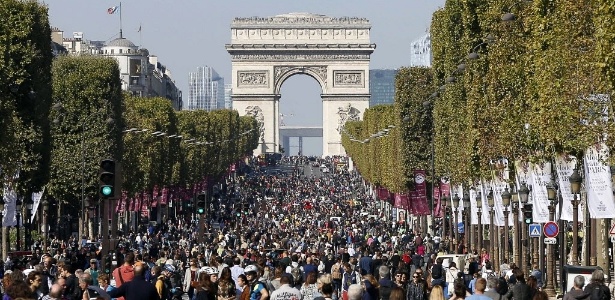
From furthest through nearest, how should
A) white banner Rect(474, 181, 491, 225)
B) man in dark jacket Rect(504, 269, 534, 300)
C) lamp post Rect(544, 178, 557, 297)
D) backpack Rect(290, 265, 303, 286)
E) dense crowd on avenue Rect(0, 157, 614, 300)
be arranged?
white banner Rect(474, 181, 491, 225)
lamp post Rect(544, 178, 557, 297)
backpack Rect(290, 265, 303, 286)
man in dark jacket Rect(504, 269, 534, 300)
dense crowd on avenue Rect(0, 157, 614, 300)

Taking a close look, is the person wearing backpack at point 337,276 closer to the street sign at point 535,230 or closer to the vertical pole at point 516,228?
the street sign at point 535,230

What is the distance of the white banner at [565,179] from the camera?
43031 mm

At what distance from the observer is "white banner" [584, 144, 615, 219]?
38000 millimetres

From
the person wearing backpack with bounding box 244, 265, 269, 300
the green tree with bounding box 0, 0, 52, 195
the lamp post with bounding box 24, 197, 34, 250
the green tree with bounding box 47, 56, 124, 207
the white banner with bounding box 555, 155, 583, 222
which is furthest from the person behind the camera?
the green tree with bounding box 47, 56, 124, 207

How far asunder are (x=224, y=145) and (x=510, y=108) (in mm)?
102124

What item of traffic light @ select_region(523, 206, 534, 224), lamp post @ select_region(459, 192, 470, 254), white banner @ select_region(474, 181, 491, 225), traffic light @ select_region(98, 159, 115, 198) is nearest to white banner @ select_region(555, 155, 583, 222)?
traffic light @ select_region(523, 206, 534, 224)

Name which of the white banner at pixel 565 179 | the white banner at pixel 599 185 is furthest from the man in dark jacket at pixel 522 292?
the white banner at pixel 565 179

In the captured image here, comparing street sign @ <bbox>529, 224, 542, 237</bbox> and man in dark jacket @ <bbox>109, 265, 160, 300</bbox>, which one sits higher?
street sign @ <bbox>529, 224, 542, 237</bbox>

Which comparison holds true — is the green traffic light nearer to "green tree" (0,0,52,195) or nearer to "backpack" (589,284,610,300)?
"backpack" (589,284,610,300)

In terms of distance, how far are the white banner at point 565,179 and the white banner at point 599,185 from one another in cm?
357

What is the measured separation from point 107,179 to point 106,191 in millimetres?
199

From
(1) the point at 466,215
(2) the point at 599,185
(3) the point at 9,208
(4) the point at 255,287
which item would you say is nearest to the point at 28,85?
(3) the point at 9,208

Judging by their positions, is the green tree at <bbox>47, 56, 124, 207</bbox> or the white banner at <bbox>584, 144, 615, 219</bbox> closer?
the white banner at <bbox>584, 144, 615, 219</bbox>

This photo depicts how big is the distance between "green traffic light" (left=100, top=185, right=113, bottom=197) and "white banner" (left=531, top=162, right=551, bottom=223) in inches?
617
